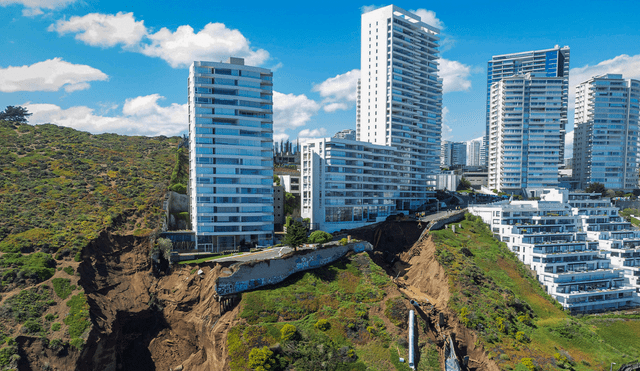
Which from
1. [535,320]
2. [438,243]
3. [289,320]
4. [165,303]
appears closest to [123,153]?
[165,303]

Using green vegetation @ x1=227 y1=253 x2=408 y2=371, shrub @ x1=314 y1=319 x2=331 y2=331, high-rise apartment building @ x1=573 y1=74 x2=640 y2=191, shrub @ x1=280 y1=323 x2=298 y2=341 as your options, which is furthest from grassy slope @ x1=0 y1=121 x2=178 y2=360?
high-rise apartment building @ x1=573 y1=74 x2=640 y2=191

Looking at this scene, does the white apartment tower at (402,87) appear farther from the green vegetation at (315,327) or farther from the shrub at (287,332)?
the shrub at (287,332)

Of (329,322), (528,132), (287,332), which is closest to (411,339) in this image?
(329,322)

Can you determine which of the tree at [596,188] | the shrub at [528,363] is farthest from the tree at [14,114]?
the tree at [596,188]

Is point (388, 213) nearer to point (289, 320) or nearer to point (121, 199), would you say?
point (289, 320)

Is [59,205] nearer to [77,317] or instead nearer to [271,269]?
[77,317]

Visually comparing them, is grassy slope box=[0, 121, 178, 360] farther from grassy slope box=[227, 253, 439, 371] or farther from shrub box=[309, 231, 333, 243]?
shrub box=[309, 231, 333, 243]
